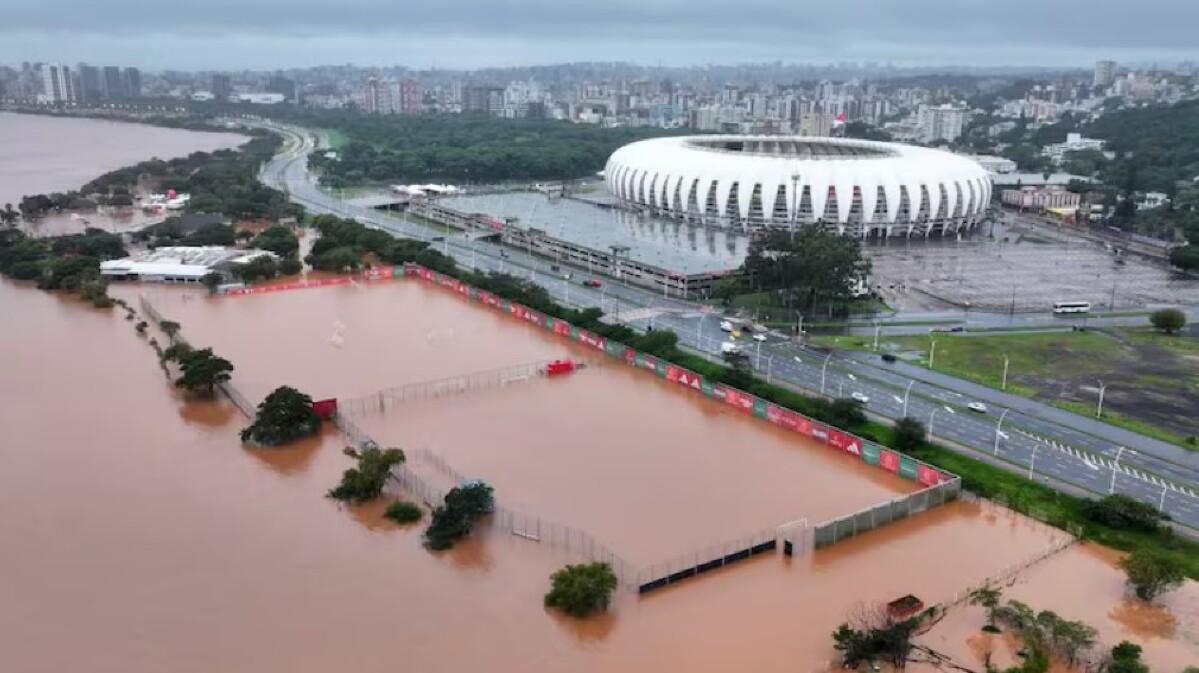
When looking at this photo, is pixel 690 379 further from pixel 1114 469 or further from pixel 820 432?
pixel 1114 469

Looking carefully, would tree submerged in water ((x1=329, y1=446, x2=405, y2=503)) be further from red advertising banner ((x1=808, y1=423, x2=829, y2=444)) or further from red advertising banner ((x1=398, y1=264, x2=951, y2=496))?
red advertising banner ((x1=808, y1=423, x2=829, y2=444))

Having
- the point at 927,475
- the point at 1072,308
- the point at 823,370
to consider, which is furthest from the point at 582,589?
the point at 1072,308

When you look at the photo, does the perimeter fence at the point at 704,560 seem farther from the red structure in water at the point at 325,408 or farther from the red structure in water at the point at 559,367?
the red structure in water at the point at 559,367

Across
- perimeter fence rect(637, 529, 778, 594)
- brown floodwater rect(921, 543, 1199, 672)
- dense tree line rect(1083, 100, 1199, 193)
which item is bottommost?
brown floodwater rect(921, 543, 1199, 672)

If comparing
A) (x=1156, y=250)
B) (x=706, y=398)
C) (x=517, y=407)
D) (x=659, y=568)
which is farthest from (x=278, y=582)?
(x=1156, y=250)

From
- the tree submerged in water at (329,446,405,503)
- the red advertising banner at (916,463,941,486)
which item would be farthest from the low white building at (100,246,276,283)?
the red advertising banner at (916,463,941,486)
